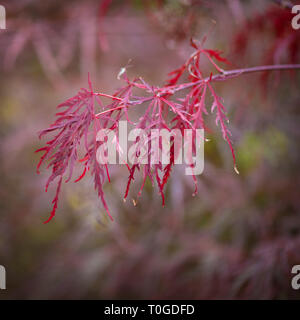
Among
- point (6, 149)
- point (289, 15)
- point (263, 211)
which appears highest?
point (289, 15)

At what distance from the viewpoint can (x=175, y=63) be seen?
1771mm

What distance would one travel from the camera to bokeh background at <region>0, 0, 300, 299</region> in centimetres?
121

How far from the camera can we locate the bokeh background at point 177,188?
3.98 ft

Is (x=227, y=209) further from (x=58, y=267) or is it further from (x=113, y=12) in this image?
(x=113, y=12)

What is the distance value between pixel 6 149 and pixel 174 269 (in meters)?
1.00

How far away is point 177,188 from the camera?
141cm
